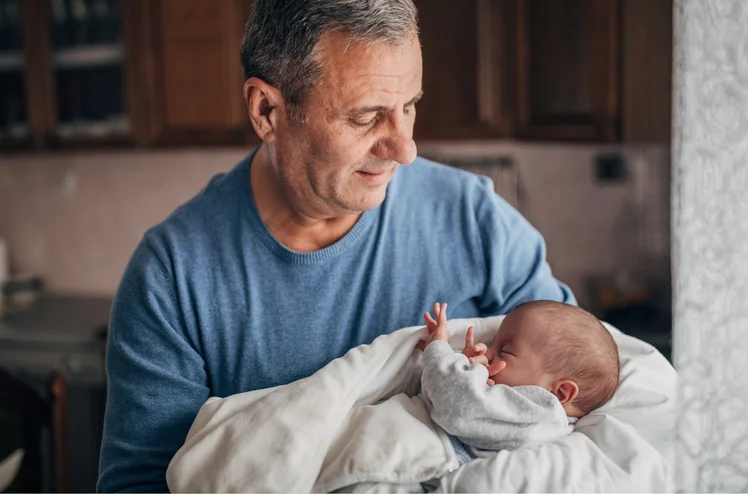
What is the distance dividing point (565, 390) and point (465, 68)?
63.2 inches

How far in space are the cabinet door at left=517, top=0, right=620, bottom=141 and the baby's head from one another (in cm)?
121

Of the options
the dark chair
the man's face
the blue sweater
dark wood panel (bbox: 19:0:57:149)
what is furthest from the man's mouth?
dark wood panel (bbox: 19:0:57:149)

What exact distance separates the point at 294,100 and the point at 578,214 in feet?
6.02

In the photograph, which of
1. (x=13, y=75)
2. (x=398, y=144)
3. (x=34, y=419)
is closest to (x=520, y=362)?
(x=398, y=144)

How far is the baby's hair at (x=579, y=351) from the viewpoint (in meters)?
0.87

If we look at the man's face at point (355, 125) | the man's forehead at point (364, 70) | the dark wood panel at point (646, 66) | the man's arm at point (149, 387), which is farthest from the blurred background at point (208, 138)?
the man's forehead at point (364, 70)

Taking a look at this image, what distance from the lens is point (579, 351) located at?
866 mm

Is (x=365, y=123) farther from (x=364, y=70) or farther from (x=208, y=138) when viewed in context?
(x=208, y=138)

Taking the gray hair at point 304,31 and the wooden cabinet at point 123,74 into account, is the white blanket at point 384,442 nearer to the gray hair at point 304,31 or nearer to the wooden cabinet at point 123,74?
the gray hair at point 304,31

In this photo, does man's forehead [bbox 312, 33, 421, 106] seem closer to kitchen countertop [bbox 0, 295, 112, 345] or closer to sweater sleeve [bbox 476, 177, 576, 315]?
sweater sleeve [bbox 476, 177, 576, 315]

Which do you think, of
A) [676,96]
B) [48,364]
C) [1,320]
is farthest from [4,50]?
[676,96]

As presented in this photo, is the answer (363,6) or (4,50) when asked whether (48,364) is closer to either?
(4,50)

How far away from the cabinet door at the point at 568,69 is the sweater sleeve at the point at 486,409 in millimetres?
1290

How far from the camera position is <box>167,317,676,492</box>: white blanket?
2.61 feet
